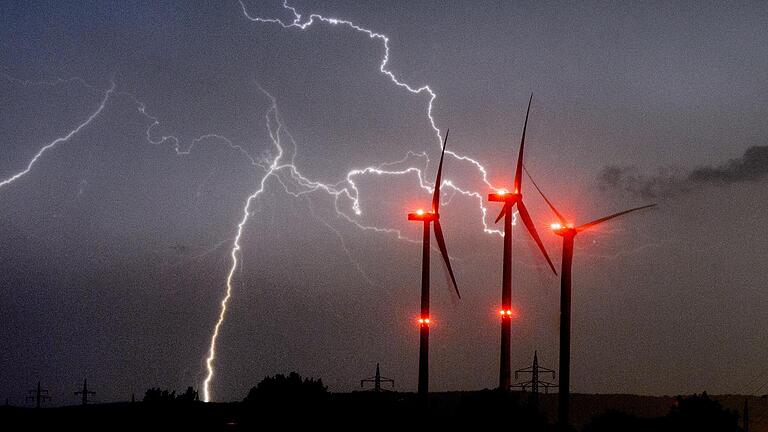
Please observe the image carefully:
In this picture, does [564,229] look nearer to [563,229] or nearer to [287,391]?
[563,229]

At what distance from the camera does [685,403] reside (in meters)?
42.6

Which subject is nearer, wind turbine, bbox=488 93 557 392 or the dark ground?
the dark ground

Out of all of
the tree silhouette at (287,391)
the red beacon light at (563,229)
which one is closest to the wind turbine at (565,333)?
the red beacon light at (563,229)

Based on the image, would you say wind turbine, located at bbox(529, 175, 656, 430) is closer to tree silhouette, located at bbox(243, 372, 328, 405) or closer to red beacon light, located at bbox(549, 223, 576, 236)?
red beacon light, located at bbox(549, 223, 576, 236)

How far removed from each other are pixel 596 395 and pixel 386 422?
120 m

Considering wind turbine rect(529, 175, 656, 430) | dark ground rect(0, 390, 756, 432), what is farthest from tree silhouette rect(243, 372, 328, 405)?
wind turbine rect(529, 175, 656, 430)

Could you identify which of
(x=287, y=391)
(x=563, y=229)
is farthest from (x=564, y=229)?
(x=287, y=391)

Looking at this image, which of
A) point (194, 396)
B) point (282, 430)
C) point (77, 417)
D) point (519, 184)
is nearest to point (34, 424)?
point (77, 417)

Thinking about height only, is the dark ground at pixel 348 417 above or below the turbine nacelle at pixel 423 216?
below

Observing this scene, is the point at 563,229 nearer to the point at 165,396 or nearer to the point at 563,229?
the point at 563,229

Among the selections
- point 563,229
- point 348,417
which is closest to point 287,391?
point 348,417

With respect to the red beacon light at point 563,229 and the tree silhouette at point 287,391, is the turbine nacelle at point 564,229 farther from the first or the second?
the tree silhouette at point 287,391

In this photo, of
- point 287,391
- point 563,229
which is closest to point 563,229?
point 563,229

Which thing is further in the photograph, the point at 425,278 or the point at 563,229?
the point at 425,278
